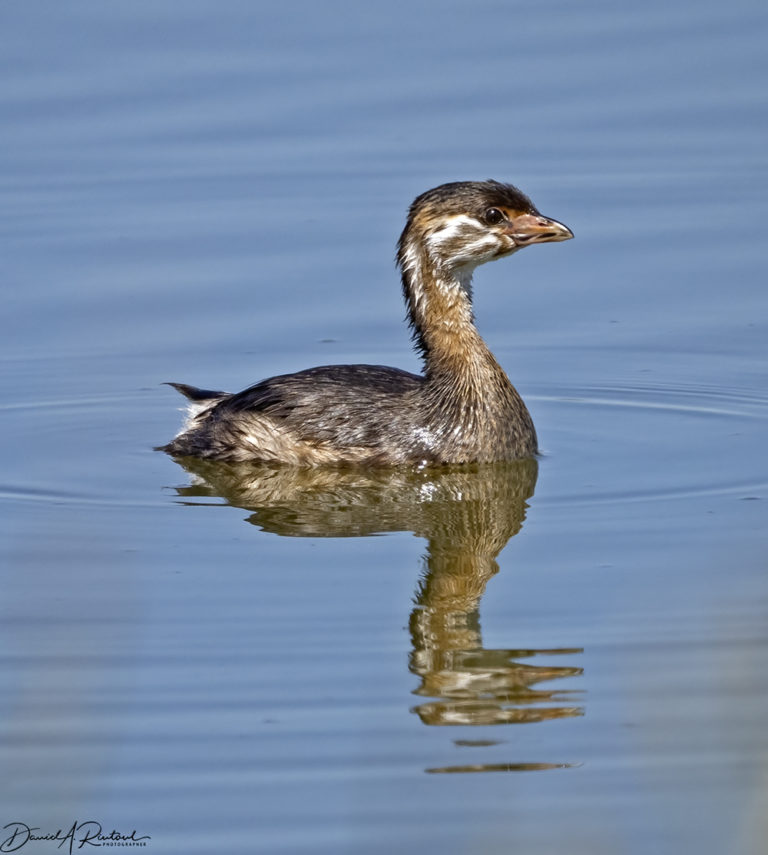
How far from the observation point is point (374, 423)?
1101 centimetres

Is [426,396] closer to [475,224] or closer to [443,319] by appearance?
[443,319]

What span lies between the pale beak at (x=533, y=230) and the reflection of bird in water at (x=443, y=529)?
1.26 metres

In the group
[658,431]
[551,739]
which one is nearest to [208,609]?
[551,739]

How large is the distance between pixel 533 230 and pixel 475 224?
1.08 ft

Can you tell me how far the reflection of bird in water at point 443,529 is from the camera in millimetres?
7426

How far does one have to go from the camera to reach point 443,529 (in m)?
9.89

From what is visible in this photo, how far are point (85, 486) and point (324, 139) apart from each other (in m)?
6.48

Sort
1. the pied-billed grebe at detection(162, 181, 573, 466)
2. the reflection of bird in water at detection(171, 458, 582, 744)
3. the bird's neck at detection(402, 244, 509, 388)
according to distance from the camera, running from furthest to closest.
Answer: the bird's neck at detection(402, 244, 509, 388) < the pied-billed grebe at detection(162, 181, 573, 466) < the reflection of bird in water at detection(171, 458, 582, 744)

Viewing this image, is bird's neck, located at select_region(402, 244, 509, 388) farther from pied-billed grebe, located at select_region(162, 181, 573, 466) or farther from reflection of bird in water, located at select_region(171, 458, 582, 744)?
reflection of bird in water, located at select_region(171, 458, 582, 744)

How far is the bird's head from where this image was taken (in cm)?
1109

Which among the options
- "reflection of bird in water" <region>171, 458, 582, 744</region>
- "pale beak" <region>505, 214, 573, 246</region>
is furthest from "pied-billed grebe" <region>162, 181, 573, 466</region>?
"reflection of bird in water" <region>171, 458, 582, 744</region>

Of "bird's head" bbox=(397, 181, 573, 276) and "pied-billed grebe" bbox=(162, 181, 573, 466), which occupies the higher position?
"bird's head" bbox=(397, 181, 573, 276)

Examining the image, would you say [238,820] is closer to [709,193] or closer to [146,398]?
[146,398]

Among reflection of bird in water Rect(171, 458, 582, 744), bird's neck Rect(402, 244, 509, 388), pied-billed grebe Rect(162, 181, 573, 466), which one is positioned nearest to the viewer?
reflection of bird in water Rect(171, 458, 582, 744)
